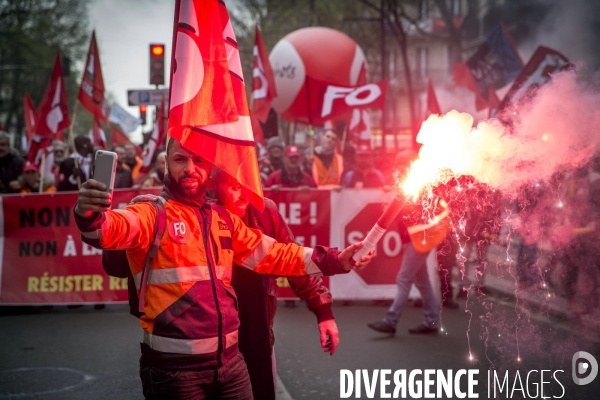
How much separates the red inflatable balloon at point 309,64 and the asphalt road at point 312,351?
6575 mm

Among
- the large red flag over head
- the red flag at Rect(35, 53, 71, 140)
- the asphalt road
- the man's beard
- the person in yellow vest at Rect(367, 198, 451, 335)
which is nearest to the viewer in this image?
the man's beard

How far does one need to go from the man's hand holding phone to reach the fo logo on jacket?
1.45 ft

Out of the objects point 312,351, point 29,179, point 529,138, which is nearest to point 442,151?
point 529,138

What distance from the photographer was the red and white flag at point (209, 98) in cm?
307

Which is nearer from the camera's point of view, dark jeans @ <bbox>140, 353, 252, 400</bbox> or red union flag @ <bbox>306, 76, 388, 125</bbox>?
dark jeans @ <bbox>140, 353, 252, 400</bbox>

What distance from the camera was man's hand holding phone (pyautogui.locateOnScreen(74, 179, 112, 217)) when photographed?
7.72 ft

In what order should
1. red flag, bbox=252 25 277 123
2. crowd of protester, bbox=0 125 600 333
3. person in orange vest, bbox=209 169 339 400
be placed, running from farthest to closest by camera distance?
red flag, bbox=252 25 277 123 < crowd of protester, bbox=0 125 600 333 < person in orange vest, bbox=209 169 339 400

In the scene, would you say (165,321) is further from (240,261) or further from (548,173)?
(548,173)

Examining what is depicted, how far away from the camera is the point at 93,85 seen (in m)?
11.6

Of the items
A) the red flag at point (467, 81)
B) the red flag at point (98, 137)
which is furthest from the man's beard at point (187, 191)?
the red flag at point (98, 137)

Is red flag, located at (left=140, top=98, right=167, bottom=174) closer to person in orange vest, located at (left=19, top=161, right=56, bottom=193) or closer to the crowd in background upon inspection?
the crowd in background

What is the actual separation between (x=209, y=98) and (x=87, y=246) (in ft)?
19.2

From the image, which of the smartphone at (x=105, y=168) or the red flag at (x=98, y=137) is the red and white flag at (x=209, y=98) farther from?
the red flag at (x=98, y=137)

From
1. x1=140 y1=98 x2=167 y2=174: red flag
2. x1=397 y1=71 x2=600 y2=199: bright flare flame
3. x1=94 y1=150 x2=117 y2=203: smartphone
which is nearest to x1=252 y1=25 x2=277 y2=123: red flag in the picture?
x1=140 y1=98 x2=167 y2=174: red flag
